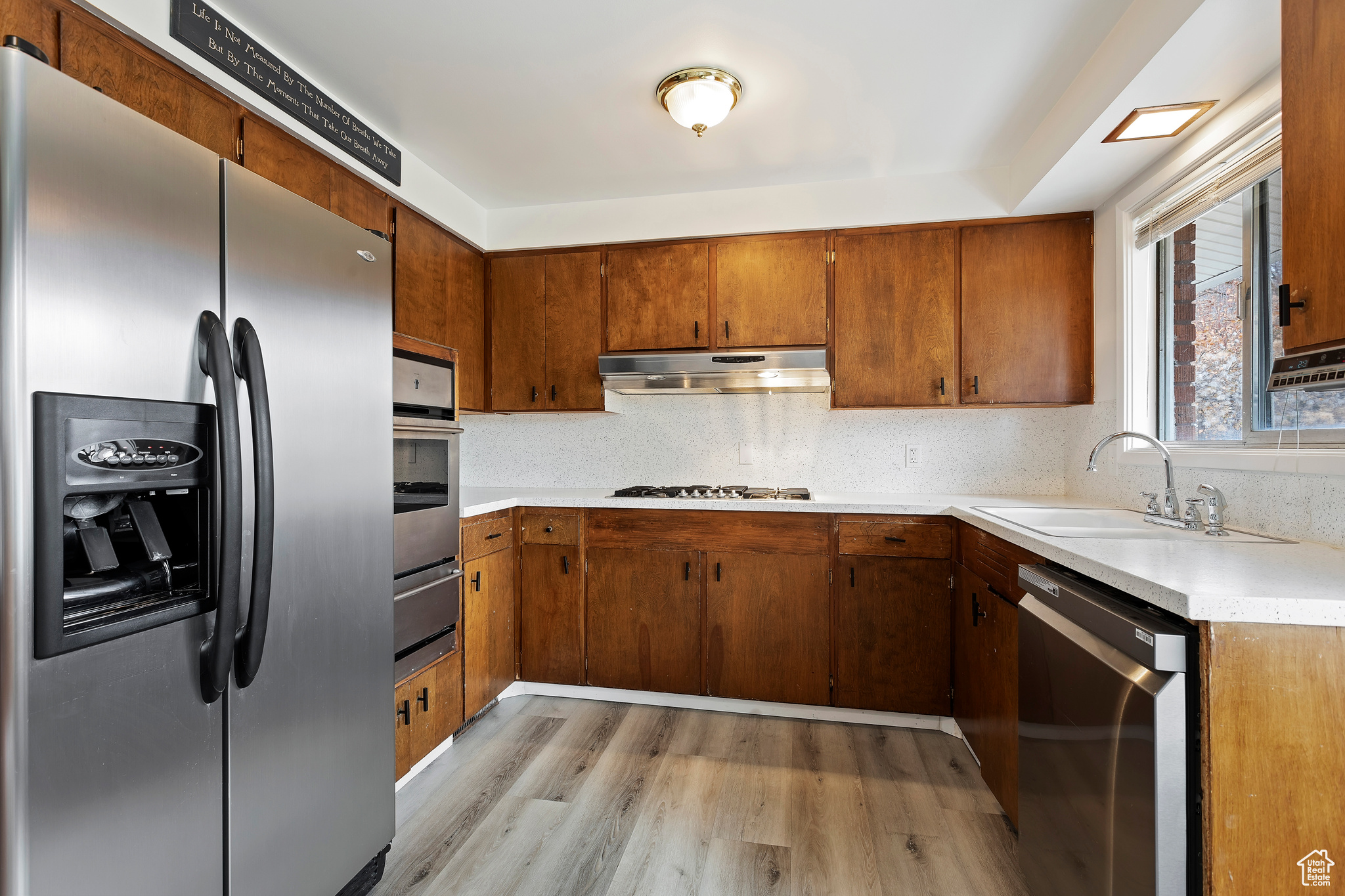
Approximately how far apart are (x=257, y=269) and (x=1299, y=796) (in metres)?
2.07

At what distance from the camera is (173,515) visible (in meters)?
1.16

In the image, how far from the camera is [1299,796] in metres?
1.02

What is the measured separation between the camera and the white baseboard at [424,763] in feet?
7.29

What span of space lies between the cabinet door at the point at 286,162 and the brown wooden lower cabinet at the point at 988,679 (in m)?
2.52

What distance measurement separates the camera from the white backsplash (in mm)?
1563

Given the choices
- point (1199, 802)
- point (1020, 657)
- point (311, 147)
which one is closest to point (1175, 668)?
point (1199, 802)

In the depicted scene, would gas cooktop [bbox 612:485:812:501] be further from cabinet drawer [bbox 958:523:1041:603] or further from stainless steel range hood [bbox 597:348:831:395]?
cabinet drawer [bbox 958:523:1041:603]

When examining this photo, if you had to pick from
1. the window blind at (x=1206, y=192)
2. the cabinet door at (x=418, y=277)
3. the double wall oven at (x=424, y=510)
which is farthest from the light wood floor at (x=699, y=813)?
the window blind at (x=1206, y=192)

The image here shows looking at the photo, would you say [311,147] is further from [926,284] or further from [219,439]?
[926,284]

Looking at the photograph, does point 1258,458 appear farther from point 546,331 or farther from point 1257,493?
point 546,331

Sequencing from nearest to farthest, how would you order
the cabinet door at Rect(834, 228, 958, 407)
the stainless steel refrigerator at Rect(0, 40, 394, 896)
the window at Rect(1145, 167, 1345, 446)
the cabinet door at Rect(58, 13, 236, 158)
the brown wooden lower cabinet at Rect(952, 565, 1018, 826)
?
the stainless steel refrigerator at Rect(0, 40, 394, 896)
the cabinet door at Rect(58, 13, 236, 158)
the window at Rect(1145, 167, 1345, 446)
the brown wooden lower cabinet at Rect(952, 565, 1018, 826)
the cabinet door at Rect(834, 228, 958, 407)

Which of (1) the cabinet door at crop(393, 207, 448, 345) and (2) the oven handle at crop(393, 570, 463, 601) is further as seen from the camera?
(1) the cabinet door at crop(393, 207, 448, 345)

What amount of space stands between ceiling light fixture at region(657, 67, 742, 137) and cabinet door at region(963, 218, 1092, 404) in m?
1.39

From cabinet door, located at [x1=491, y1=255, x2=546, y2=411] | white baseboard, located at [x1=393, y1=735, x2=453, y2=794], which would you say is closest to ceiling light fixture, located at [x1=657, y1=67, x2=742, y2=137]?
cabinet door, located at [x1=491, y1=255, x2=546, y2=411]
